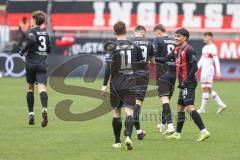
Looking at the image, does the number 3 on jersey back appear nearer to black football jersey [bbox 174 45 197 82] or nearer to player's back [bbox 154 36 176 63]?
player's back [bbox 154 36 176 63]

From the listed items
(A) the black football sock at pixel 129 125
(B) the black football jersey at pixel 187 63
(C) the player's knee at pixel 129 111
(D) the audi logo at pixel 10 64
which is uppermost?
(B) the black football jersey at pixel 187 63

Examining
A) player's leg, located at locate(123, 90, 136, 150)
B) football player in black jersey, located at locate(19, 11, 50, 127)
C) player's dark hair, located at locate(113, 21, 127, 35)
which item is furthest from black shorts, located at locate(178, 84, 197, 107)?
football player in black jersey, located at locate(19, 11, 50, 127)

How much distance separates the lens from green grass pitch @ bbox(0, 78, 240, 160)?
1280 cm

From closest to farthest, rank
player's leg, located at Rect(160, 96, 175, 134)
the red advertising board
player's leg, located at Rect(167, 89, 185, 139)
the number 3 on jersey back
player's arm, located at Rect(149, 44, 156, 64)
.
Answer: player's leg, located at Rect(167, 89, 185, 139) < player's arm, located at Rect(149, 44, 156, 64) < player's leg, located at Rect(160, 96, 175, 134) < the number 3 on jersey back < the red advertising board

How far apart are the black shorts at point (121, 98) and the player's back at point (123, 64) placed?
91 millimetres

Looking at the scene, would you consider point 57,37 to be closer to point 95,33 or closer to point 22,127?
point 95,33

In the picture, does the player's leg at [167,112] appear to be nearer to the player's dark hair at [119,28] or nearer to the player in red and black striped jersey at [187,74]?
the player in red and black striped jersey at [187,74]

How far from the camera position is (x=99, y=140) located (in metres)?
14.9

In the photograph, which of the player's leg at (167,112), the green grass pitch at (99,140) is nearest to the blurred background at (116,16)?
the green grass pitch at (99,140)

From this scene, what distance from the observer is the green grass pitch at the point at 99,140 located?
42.0 ft

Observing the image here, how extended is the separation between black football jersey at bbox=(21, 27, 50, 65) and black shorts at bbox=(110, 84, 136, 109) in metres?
4.23

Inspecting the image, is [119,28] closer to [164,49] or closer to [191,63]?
[191,63]

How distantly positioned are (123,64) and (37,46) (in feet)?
14.2

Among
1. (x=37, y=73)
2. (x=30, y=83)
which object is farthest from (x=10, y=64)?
(x=37, y=73)
